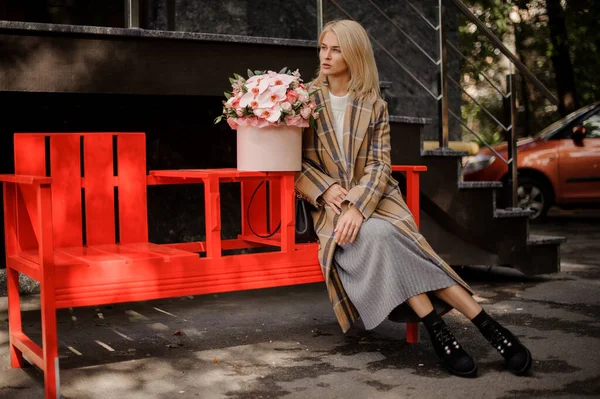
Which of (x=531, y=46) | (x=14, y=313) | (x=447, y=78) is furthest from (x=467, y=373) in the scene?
(x=531, y=46)

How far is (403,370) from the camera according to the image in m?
4.05

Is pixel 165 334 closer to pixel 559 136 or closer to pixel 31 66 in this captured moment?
pixel 31 66

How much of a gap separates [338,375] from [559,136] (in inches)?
299

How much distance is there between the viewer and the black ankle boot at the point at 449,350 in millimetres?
3861

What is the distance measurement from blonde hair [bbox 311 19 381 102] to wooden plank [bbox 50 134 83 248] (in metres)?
1.29

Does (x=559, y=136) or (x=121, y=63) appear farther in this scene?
(x=559, y=136)

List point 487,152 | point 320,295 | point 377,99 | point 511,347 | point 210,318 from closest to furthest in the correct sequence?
1. point 511,347
2. point 377,99
3. point 210,318
4. point 320,295
5. point 487,152

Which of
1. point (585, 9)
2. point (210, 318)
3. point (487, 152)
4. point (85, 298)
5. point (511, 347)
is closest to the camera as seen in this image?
point (85, 298)

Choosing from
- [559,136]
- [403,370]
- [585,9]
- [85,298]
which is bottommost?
[403,370]

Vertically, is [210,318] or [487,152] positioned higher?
[487,152]

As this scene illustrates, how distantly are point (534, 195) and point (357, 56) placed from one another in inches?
286

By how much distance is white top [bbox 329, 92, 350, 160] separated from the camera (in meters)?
4.40

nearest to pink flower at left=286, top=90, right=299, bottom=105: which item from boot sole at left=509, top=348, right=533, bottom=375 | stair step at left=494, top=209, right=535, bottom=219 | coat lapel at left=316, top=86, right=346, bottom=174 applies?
coat lapel at left=316, top=86, right=346, bottom=174

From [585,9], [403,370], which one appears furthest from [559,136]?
[403,370]
